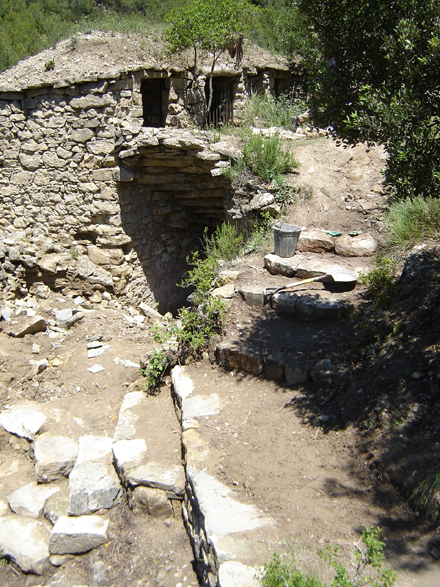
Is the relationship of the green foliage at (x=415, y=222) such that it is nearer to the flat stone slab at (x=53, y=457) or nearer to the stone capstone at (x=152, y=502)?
the stone capstone at (x=152, y=502)

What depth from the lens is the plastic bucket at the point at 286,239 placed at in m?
6.05

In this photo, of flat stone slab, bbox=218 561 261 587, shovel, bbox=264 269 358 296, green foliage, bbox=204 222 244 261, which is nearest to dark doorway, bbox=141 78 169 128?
green foliage, bbox=204 222 244 261

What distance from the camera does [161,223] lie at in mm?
8742

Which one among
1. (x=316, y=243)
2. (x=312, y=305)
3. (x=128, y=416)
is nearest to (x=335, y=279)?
(x=312, y=305)

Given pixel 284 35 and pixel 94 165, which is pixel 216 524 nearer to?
pixel 94 165

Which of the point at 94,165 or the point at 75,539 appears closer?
the point at 75,539

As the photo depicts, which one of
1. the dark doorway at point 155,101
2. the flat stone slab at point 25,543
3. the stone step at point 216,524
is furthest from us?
the dark doorway at point 155,101

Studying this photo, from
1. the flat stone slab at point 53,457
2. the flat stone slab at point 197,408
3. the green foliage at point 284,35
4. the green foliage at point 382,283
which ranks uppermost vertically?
the green foliage at point 284,35

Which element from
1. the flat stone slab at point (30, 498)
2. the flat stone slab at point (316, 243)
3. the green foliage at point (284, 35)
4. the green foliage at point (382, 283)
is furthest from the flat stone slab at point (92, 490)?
the green foliage at point (284, 35)

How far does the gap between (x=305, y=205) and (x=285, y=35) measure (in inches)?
237

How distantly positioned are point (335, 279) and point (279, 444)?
223 centimetres

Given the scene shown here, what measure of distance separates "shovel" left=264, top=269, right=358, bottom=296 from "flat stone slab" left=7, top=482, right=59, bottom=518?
305 centimetres

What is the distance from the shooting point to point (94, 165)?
750 cm

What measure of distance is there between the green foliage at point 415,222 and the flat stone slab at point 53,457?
4.35m
